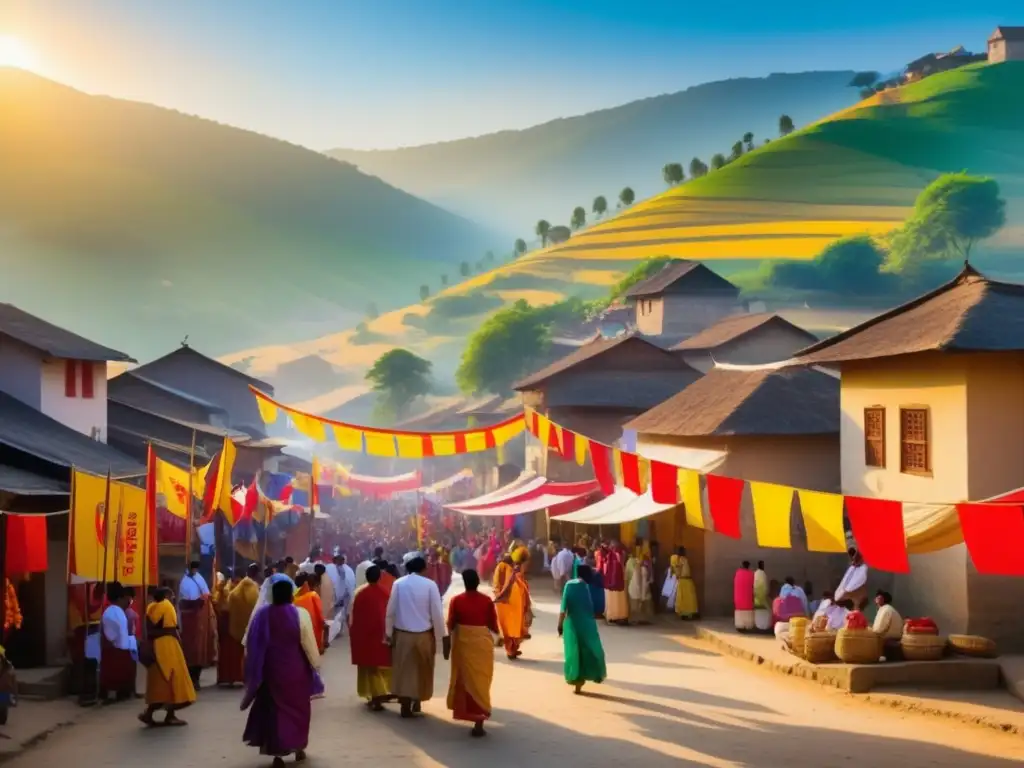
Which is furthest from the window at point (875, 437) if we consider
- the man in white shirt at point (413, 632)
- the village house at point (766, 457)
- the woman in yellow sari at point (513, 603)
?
the man in white shirt at point (413, 632)

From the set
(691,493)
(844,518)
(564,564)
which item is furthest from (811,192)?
(844,518)

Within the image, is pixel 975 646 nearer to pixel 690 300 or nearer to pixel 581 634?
pixel 581 634

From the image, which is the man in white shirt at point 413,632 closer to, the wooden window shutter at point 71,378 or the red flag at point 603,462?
the red flag at point 603,462

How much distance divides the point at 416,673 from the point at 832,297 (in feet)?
354

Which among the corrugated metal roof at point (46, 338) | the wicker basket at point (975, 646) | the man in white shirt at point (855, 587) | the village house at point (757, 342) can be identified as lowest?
the wicker basket at point (975, 646)

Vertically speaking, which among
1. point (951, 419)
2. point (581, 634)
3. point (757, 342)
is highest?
point (757, 342)

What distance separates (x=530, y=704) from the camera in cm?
1430

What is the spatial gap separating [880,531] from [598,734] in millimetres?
3437

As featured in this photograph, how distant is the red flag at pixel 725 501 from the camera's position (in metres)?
14.1

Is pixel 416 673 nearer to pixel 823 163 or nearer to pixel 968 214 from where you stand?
pixel 968 214

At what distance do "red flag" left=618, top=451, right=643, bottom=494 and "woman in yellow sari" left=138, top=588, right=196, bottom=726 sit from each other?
22.6 feet

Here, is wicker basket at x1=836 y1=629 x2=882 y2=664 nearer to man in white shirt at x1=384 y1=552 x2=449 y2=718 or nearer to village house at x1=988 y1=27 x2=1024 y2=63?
man in white shirt at x1=384 y1=552 x2=449 y2=718

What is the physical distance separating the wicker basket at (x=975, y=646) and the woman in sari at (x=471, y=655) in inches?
260

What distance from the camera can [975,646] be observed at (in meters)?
15.7
